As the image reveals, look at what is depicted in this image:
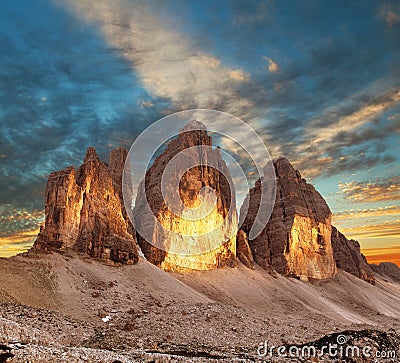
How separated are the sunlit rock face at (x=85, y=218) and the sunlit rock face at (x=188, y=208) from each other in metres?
14.6

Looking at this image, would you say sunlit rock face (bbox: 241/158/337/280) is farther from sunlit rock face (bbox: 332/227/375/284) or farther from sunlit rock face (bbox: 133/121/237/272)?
sunlit rock face (bbox: 133/121/237/272)

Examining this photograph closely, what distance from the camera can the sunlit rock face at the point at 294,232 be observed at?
11281cm

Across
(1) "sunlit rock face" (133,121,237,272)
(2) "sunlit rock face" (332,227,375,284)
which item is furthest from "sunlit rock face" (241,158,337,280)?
(1) "sunlit rock face" (133,121,237,272)

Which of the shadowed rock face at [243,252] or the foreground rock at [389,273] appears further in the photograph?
the foreground rock at [389,273]

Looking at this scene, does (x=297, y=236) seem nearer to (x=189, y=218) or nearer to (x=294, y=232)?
(x=294, y=232)

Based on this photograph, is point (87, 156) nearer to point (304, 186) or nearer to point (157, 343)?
point (157, 343)

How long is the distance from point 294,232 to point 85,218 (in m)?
75.0

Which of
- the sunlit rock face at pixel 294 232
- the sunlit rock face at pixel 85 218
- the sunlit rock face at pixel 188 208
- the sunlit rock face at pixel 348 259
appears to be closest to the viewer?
the sunlit rock face at pixel 85 218

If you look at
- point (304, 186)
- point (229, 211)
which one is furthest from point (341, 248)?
point (229, 211)

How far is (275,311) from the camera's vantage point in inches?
2667

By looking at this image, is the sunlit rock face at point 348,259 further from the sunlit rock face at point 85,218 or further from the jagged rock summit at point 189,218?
the sunlit rock face at point 85,218

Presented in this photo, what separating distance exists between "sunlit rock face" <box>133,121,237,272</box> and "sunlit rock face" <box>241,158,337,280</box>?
21.6m

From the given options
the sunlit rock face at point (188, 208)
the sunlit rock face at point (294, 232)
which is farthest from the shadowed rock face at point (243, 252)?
the sunlit rock face at point (294, 232)

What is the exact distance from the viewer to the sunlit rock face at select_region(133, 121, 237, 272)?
83438 mm
